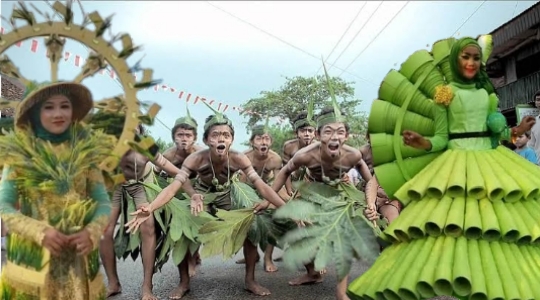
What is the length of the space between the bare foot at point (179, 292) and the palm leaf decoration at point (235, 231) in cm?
69

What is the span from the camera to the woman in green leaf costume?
2.90 metres

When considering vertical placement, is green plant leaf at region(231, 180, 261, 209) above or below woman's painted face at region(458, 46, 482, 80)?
below

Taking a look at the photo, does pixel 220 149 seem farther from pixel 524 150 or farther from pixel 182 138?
pixel 524 150

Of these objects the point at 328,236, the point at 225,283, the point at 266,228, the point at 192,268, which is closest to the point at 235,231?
the point at 266,228

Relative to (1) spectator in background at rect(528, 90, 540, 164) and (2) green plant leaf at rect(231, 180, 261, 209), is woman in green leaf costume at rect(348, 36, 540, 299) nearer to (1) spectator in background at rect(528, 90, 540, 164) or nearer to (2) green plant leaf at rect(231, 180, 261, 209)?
(2) green plant leaf at rect(231, 180, 261, 209)

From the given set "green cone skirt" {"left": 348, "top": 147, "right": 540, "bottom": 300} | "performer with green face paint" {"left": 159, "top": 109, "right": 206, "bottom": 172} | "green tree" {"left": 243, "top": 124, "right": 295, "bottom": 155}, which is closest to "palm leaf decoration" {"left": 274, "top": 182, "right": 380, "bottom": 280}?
"green cone skirt" {"left": 348, "top": 147, "right": 540, "bottom": 300}

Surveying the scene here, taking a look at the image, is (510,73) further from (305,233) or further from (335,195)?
(305,233)

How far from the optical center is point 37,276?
2.67m

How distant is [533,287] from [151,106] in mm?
2115

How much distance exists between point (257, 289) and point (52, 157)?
2.92 m

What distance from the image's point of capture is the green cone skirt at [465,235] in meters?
2.86

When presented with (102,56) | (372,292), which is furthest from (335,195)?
(102,56)

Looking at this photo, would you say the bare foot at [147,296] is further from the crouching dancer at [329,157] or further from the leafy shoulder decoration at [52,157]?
the leafy shoulder decoration at [52,157]

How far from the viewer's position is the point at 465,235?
119 inches
